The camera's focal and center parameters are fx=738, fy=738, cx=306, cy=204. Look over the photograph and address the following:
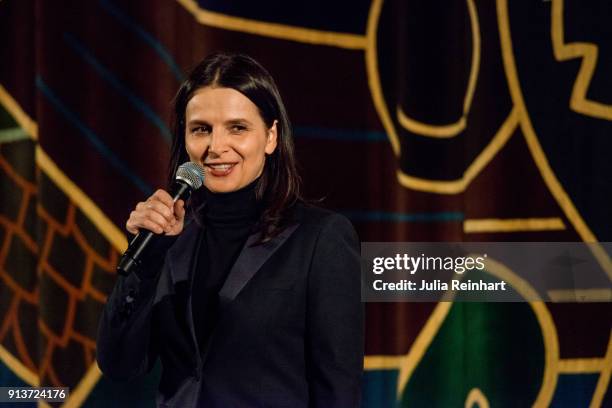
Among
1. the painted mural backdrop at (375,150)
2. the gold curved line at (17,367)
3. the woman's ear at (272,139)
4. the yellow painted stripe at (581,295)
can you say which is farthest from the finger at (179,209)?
the yellow painted stripe at (581,295)

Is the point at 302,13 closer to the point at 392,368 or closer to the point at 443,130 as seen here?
the point at 443,130

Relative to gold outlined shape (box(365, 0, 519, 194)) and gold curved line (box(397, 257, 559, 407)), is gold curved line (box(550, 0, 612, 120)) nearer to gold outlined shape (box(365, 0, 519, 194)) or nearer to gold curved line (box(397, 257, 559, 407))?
gold outlined shape (box(365, 0, 519, 194))

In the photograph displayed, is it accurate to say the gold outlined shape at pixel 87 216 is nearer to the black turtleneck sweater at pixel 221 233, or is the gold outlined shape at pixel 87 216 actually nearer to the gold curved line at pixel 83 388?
the gold curved line at pixel 83 388

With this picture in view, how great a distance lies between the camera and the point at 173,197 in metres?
1.03

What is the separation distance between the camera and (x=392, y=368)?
6.77 ft

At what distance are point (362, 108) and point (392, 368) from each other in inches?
A: 28.8

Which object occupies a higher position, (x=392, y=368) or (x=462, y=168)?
(x=462, y=168)

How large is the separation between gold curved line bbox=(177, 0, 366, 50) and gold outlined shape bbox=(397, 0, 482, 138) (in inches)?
9.3

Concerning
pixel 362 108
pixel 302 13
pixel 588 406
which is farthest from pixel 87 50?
pixel 588 406

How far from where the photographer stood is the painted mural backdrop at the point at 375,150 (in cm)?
203

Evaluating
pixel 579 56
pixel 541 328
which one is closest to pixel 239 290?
pixel 541 328

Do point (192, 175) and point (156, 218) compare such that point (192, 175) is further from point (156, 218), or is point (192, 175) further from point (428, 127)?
point (428, 127)

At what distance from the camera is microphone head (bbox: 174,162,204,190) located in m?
1.05

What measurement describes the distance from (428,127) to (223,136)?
39.7 inches
